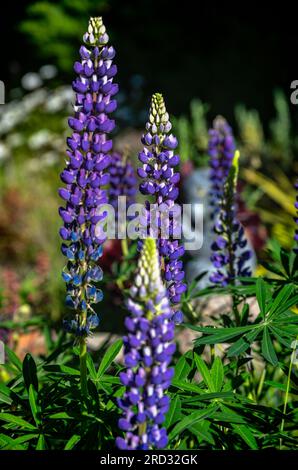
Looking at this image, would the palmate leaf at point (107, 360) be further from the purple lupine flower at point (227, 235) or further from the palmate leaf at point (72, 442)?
the purple lupine flower at point (227, 235)

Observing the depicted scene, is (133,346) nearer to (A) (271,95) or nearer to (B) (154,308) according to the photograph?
(B) (154,308)

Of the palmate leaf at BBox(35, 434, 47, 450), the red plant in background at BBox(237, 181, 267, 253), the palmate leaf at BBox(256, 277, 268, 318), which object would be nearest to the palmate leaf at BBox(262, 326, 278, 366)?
the palmate leaf at BBox(256, 277, 268, 318)

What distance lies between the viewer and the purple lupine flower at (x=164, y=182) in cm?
221

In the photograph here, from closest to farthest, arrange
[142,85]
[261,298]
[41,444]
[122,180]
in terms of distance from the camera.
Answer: [41,444], [261,298], [122,180], [142,85]

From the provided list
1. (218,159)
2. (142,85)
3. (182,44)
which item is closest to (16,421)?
(218,159)

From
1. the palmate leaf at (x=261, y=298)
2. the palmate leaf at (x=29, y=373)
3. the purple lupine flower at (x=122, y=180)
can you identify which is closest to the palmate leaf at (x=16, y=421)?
the palmate leaf at (x=29, y=373)

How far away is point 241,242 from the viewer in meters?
2.95

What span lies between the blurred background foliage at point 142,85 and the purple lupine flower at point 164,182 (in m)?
4.72

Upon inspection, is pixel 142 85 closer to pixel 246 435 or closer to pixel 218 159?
pixel 218 159

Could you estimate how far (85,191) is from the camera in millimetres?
2186

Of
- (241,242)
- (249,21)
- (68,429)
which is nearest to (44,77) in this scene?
(249,21)

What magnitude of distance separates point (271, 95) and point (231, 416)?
32.1 ft

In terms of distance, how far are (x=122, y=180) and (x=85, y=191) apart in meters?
1.50

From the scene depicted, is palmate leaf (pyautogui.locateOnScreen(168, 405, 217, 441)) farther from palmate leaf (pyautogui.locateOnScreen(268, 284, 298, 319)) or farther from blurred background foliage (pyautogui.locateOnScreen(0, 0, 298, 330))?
blurred background foliage (pyautogui.locateOnScreen(0, 0, 298, 330))
